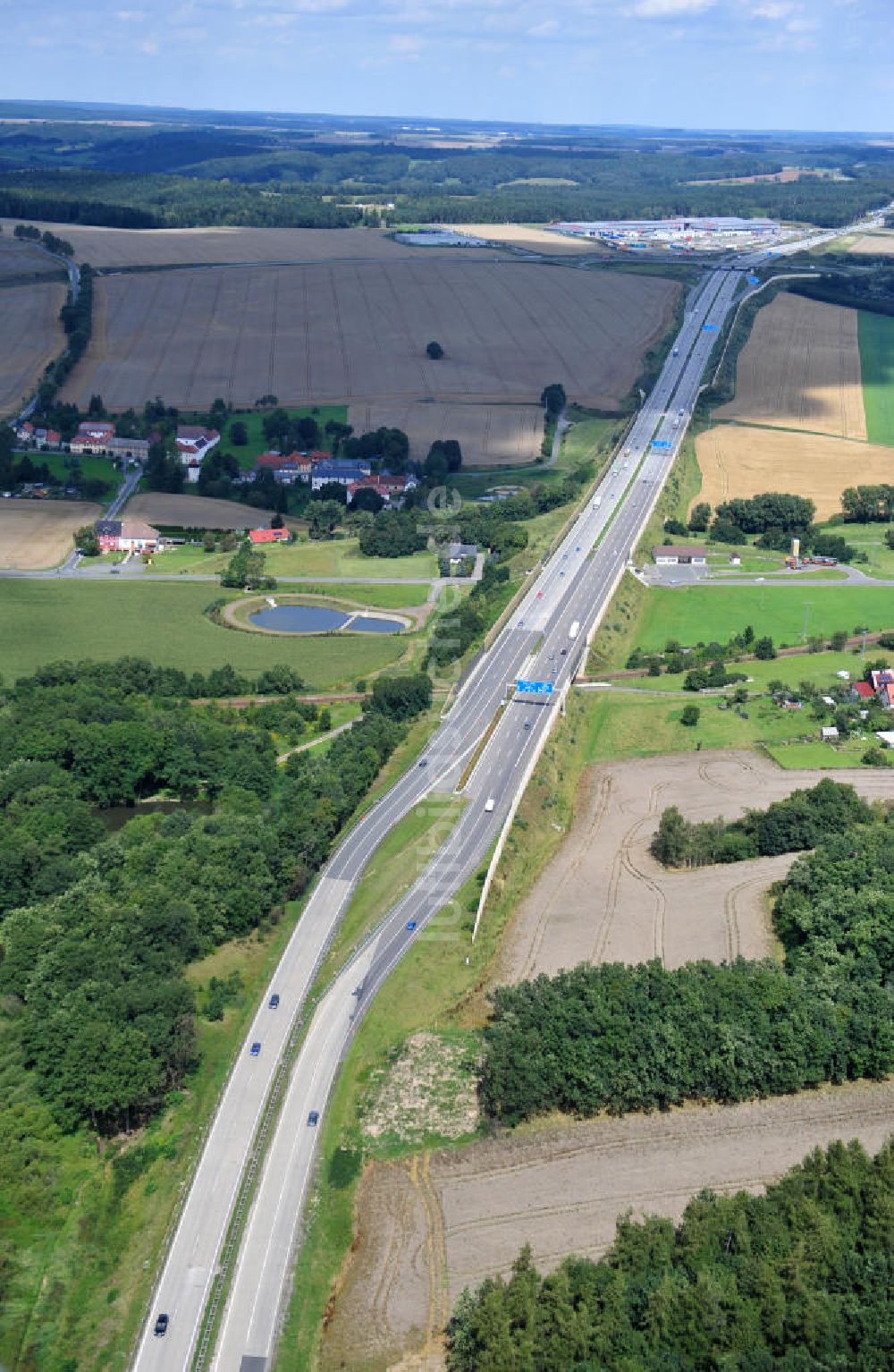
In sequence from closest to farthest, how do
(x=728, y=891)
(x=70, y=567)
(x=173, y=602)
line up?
(x=728, y=891)
(x=173, y=602)
(x=70, y=567)

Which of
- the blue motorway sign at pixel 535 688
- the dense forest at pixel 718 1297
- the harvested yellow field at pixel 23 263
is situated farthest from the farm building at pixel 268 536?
the dense forest at pixel 718 1297

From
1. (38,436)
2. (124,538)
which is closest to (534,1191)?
(124,538)

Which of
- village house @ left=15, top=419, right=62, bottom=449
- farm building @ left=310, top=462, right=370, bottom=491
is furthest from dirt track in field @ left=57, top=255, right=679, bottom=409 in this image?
farm building @ left=310, top=462, right=370, bottom=491

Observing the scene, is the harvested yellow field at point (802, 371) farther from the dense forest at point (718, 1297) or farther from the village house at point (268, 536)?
the dense forest at point (718, 1297)

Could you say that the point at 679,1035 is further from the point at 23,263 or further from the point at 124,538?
the point at 23,263

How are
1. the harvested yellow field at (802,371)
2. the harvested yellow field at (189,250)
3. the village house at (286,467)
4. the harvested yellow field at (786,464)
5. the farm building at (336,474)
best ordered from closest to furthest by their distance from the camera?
the harvested yellow field at (786,464) < the farm building at (336,474) < the village house at (286,467) < the harvested yellow field at (802,371) < the harvested yellow field at (189,250)

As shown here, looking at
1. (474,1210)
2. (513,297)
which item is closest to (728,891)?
(474,1210)

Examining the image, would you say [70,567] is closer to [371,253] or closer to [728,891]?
[728,891]
